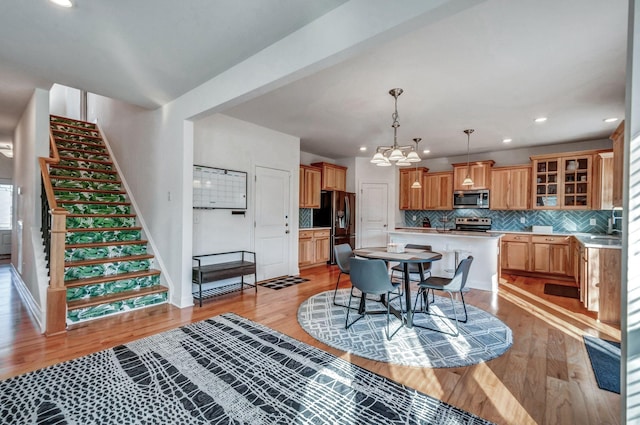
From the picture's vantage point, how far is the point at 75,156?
5199mm

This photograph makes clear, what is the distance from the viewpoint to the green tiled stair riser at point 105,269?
3598 millimetres

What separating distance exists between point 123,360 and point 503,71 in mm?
4277

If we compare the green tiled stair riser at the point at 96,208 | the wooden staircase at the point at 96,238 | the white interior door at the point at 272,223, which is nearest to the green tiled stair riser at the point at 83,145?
the wooden staircase at the point at 96,238

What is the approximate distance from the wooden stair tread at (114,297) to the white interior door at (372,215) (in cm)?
467

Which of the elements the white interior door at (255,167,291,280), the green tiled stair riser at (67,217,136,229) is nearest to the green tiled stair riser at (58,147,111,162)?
the green tiled stair riser at (67,217,136,229)

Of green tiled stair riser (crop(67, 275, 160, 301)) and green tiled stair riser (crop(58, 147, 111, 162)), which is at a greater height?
green tiled stair riser (crop(58, 147, 111, 162))

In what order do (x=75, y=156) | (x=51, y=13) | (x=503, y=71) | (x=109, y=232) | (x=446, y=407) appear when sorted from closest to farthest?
(x=446, y=407) → (x=51, y=13) → (x=503, y=71) → (x=109, y=232) → (x=75, y=156)

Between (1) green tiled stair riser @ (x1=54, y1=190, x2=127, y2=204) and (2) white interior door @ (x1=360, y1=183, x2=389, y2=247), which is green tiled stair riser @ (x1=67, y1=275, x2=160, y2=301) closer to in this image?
(1) green tiled stair riser @ (x1=54, y1=190, x2=127, y2=204)

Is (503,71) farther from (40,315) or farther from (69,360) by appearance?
(40,315)

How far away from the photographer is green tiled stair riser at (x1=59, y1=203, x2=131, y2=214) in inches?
170

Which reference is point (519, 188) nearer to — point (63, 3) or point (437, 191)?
point (437, 191)

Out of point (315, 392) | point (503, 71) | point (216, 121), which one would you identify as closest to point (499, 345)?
point (315, 392)

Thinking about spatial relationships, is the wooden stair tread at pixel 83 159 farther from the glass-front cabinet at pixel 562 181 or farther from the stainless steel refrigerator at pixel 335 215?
the glass-front cabinet at pixel 562 181

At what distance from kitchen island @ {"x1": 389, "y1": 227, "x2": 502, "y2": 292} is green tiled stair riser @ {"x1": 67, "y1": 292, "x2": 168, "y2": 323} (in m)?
4.12
